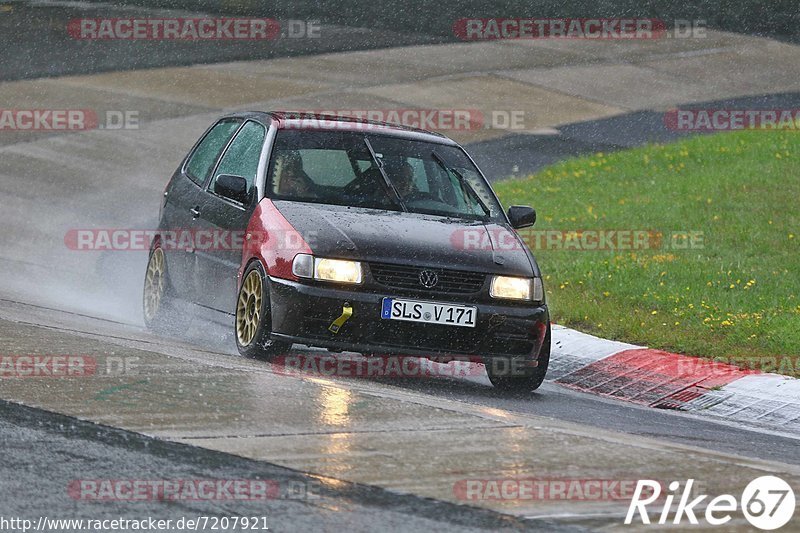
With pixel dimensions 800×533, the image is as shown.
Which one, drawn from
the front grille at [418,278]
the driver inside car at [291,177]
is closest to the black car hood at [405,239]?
the front grille at [418,278]

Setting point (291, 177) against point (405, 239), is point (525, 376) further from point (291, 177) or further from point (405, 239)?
point (291, 177)

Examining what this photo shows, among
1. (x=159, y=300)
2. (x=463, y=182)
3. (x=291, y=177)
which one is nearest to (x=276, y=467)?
(x=291, y=177)

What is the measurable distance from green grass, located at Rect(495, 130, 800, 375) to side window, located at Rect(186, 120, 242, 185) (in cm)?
277

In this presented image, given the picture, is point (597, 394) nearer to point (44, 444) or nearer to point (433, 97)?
point (44, 444)

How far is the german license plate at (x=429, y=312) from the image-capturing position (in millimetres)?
8500

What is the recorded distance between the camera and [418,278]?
28.2 ft

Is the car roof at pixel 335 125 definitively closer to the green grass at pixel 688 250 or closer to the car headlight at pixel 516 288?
the car headlight at pixel 516 288

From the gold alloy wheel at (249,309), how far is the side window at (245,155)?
29.4 inches

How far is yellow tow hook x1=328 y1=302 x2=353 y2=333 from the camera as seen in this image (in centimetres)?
847

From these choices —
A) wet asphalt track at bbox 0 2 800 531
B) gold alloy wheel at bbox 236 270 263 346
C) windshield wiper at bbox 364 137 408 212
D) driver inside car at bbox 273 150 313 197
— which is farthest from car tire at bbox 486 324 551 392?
driver inside car at bbox 273 150 313 197

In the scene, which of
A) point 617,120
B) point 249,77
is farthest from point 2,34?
point 617,120

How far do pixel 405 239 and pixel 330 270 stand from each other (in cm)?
49

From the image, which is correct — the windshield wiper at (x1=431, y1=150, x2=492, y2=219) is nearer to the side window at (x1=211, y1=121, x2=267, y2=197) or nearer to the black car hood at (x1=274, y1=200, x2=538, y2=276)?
the black car hood at (x1=274, y1=200, x2=538, y2=276)

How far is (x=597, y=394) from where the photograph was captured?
9.67 meters
